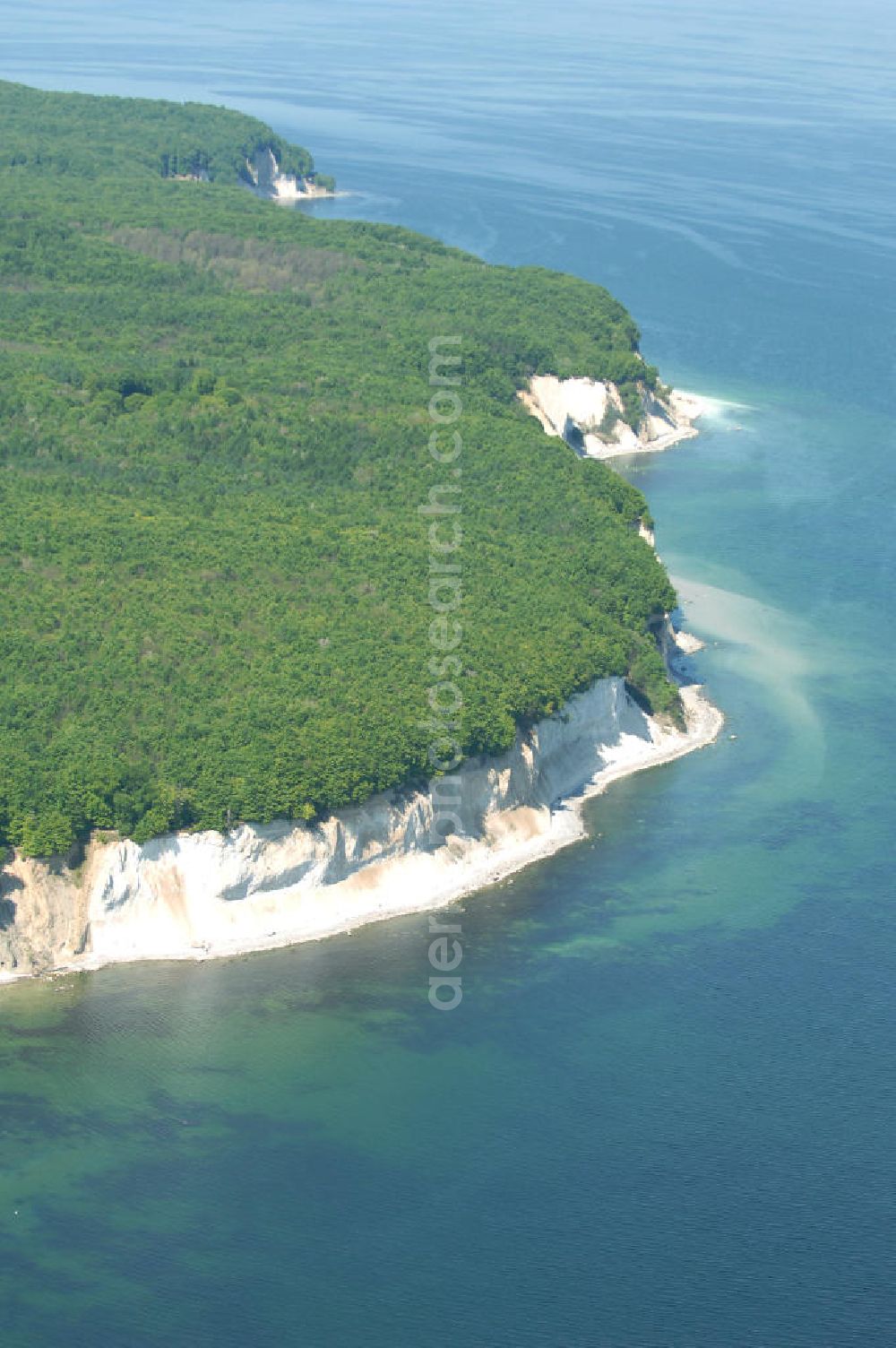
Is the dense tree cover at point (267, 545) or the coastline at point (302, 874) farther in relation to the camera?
the dense tree cover at point (267, 545)

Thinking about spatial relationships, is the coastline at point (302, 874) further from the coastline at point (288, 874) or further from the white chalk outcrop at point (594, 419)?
the white chalk outcrop at point (594, 419)

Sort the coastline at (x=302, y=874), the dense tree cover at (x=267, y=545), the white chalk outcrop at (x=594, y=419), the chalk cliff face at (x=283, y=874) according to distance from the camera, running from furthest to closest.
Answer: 1. the white chalk outcrop at (x=594, y=419)
2. the dense tree cover at (x=267, y=545)
3. the coastline at (x=302, y=874)
4. the chalk cliff face at (x=283, y=874)

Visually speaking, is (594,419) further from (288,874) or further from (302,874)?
(288,874)

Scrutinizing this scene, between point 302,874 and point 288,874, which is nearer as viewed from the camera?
point 288,874

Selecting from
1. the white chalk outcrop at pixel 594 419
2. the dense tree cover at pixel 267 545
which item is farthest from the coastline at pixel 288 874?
the white chalk outcrop at pixel 594 419

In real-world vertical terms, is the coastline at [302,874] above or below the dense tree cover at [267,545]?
below

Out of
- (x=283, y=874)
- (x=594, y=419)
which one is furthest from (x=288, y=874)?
(x=594, y=419)
